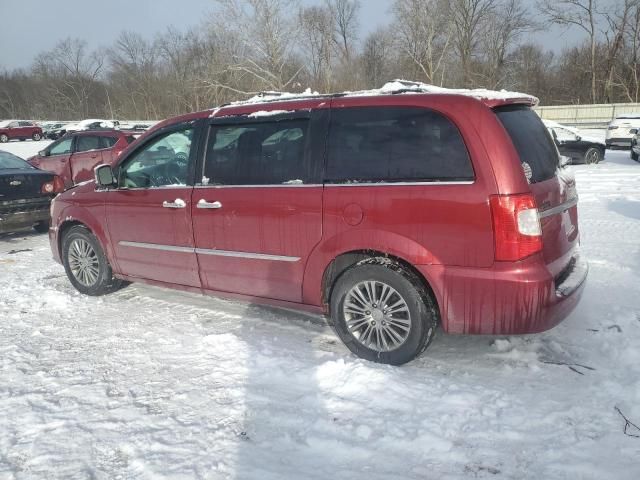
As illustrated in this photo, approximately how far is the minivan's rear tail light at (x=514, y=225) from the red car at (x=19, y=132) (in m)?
47.4

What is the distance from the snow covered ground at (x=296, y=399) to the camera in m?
2.61

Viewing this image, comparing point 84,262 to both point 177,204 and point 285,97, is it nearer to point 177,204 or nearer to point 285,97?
point 177,204

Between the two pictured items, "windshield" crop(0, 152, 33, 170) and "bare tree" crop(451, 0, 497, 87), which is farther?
"bare tree" crop(451, 0, 497, 87)

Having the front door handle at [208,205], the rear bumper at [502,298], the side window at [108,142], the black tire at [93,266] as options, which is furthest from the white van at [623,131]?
the black tire at [93,266]

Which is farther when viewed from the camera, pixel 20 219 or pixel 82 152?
pixel 82 152

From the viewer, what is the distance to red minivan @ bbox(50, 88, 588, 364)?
3.11 meters

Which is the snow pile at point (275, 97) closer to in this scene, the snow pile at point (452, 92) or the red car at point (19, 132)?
the snow pile at point (452, 92)

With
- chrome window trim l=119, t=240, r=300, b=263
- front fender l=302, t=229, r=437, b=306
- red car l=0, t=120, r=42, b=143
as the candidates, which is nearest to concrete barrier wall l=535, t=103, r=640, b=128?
chrome window trim l=119, t=240, r=300, b=263

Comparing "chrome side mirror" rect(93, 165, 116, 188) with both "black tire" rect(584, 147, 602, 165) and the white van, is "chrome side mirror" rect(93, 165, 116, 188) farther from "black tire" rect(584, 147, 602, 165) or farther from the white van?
the white van

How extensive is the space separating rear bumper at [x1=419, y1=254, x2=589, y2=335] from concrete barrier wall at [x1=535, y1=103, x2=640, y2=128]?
3446 cm

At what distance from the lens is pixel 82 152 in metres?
12.0

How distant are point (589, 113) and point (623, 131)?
1683 cm

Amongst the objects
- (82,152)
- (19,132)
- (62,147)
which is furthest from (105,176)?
(19,132)

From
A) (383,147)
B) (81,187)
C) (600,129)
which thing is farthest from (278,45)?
(383,147)
